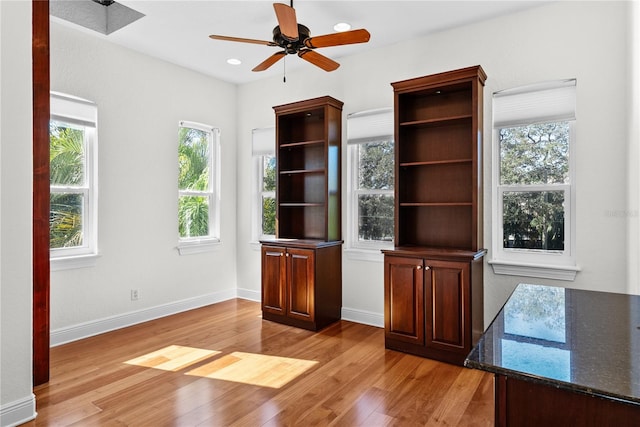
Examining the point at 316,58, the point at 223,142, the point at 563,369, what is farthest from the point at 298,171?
the point at 563,369

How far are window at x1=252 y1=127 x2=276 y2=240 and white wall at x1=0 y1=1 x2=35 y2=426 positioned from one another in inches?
118

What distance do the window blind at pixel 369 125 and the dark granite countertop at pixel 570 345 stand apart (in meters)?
2.69

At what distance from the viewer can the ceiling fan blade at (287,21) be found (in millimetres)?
2410

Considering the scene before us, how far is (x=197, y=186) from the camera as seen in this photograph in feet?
16.3

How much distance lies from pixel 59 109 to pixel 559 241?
4.76m

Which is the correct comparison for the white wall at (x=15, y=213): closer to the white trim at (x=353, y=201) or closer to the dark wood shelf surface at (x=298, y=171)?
the dark wood shelf surface at (x=298, y=171)

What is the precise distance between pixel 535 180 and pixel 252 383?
2.95m

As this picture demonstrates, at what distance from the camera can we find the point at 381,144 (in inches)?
165

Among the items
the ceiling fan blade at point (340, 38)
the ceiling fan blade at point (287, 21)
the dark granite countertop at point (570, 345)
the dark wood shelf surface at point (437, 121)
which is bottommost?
the dark granite countertop at point (570, 345)

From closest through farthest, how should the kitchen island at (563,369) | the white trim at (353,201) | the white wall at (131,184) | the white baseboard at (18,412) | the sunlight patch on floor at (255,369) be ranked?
1. the kitchen island at (563,369)
2. the white baseboard at (18,412)
3. the sunlight patch on floor at (255,369)
4. the white wall at (131,184)
5. the white trim at (353,201)

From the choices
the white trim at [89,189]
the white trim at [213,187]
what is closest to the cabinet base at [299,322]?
the white trim at [213,187]

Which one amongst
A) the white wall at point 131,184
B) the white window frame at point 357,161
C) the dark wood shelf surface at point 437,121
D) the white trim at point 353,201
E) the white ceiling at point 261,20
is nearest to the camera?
the white ceiling at point 261,20

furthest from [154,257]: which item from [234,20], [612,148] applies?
[612,148]

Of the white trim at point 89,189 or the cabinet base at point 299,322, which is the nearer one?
the white trim at point 89,189
